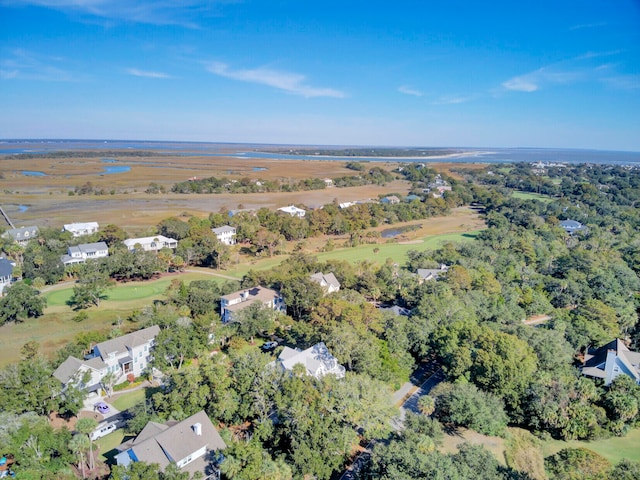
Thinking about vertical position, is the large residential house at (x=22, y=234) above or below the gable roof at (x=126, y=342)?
above

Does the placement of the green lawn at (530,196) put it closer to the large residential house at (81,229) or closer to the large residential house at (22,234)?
the large residential house at (81,229)

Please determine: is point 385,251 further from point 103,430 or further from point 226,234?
point 103,430

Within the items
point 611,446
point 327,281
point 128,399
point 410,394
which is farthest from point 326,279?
point 611,446

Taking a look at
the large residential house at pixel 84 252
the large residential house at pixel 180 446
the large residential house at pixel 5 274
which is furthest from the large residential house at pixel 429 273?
the large residential house at pixel 5 274

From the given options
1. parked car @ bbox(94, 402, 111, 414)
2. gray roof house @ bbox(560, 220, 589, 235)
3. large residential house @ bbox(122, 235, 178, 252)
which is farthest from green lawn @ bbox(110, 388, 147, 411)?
gray roof house @ bbox(560, 220, 589, 235)

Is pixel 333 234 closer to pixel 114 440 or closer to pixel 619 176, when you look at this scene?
pixel 114 440

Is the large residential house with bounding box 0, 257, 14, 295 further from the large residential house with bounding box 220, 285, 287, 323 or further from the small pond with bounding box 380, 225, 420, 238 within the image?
the small pond with bounding box 380, 225, 420, 238
